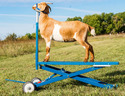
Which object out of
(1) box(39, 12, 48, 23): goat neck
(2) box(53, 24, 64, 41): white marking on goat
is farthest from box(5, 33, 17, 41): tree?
(2) box(53, 24, 64, 41): white marking on goat

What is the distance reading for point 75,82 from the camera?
4.91 m

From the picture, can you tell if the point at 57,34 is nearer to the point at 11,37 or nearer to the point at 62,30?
the point at 62,30

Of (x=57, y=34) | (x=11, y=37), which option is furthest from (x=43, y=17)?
(x=11, y=37)

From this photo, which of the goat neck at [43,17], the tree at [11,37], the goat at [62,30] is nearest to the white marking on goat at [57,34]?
the goat at [62,30]

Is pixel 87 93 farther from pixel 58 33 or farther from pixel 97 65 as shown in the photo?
pixel 58 33

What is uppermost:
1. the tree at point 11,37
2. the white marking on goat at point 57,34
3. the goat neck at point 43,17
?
the goat neck at point 43,17

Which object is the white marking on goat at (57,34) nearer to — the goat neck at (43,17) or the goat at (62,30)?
the goat at (62,30)

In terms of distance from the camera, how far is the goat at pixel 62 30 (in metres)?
3.71

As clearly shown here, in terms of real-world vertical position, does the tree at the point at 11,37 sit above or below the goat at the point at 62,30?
below

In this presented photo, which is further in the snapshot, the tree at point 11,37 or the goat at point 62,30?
the tree at point 11,37

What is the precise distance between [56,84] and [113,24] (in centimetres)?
5176

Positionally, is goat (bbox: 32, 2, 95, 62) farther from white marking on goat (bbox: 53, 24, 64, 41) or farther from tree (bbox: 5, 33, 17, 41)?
tree (bbox: 5, 33, 17, 41)

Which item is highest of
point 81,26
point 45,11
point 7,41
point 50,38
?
point 45,11

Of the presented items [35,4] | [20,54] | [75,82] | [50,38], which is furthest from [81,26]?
[20,54]
